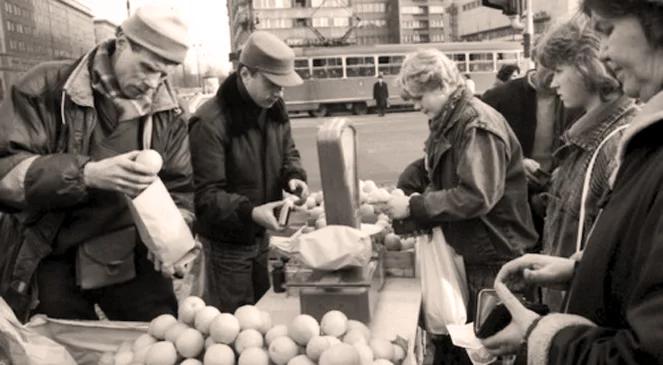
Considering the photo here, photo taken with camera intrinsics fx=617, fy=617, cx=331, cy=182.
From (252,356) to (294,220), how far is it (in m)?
1.58

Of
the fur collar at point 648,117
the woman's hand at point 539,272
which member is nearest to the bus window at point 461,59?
the woman's hand at point 539,272

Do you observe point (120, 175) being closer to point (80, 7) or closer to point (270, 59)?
point (270, 59)

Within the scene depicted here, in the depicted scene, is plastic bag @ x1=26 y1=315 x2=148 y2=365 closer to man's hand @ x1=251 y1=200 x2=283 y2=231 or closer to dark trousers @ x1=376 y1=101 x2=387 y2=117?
man's hand @ x1=251 y1=200 x2=283 y2=231

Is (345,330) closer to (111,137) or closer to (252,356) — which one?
(252,356)

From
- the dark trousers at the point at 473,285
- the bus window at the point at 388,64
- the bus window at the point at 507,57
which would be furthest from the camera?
the bus window at the point at 507,57

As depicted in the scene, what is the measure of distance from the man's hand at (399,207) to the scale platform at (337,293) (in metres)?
0.82

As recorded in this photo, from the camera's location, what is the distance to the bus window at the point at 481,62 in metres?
25.9

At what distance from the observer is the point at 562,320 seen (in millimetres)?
1327

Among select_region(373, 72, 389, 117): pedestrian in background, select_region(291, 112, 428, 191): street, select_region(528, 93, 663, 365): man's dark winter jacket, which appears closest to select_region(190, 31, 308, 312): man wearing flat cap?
select_region(528, 93, 663, 365): man's dark winter jacket

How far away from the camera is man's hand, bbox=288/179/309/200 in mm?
3697

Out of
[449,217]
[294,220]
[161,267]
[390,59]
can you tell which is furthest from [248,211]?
[390,59]

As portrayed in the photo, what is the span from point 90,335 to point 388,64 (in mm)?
23722

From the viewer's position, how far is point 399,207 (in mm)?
3066

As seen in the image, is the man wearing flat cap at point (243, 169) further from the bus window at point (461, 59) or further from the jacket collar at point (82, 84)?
the bus window at point (461, 59)
